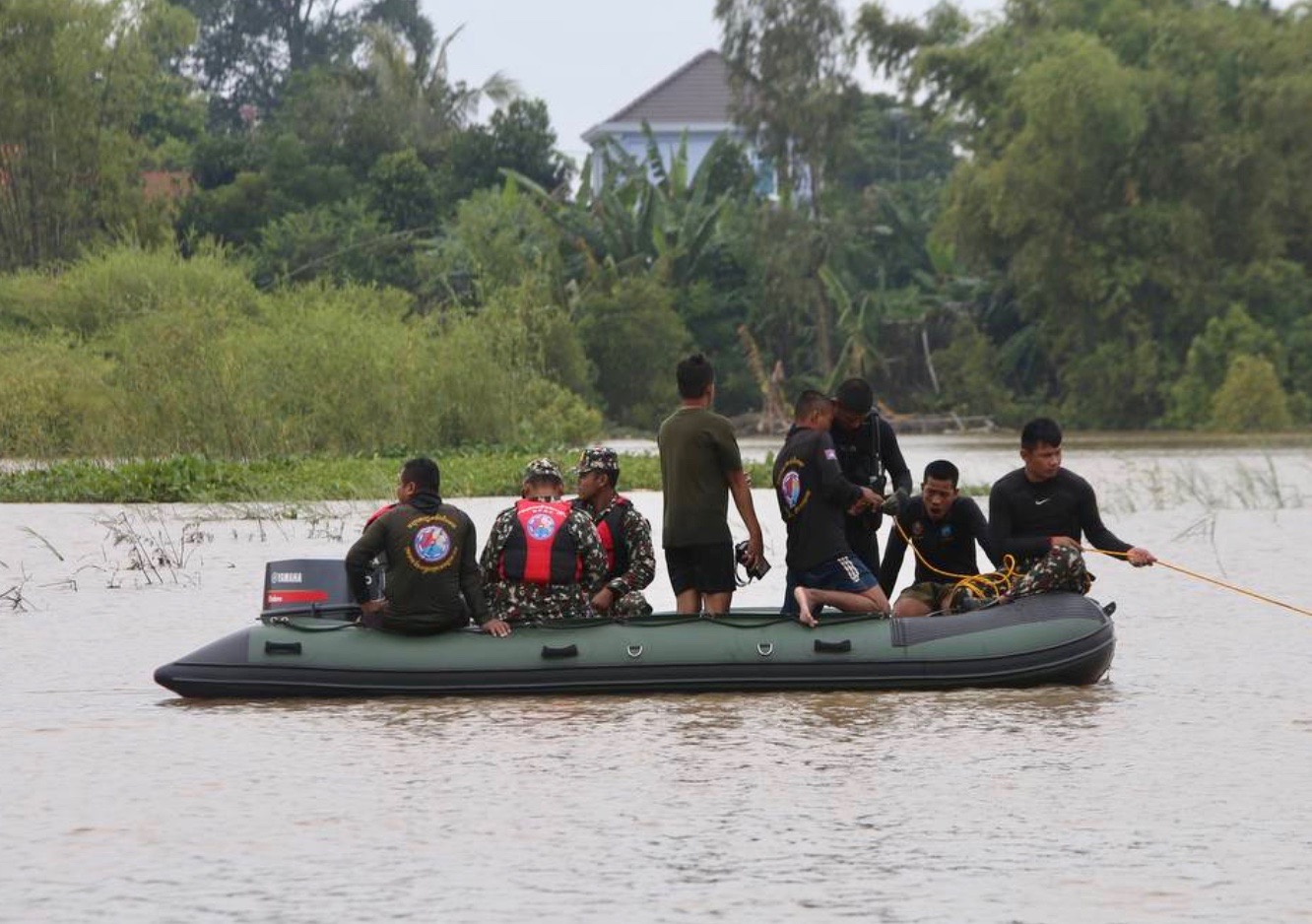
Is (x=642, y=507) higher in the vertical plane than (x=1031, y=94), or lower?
lower

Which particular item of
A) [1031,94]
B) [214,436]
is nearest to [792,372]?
[1031,94]

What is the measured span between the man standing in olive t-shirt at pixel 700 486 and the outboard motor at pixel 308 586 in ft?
4.60

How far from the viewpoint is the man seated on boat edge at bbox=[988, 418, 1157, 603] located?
36.8ft

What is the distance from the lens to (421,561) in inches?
429

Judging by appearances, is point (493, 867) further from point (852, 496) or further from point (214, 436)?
point (214, 436)

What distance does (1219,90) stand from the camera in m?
50.6

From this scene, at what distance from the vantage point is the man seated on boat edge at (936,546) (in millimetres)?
11500

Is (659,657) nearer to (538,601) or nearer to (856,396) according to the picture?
(538,601)

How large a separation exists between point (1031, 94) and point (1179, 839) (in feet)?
142

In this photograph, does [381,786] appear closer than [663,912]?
No

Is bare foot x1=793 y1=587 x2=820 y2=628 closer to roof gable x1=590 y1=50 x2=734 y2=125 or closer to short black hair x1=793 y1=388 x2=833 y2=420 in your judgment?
short black hair x1=793 y1=388 x2=833 y2=420

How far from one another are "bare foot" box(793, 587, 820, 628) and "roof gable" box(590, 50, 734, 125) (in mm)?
60623

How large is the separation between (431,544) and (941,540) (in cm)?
243

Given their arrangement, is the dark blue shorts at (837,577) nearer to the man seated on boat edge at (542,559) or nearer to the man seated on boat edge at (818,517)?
the man seated on boat edge at (818,517)
